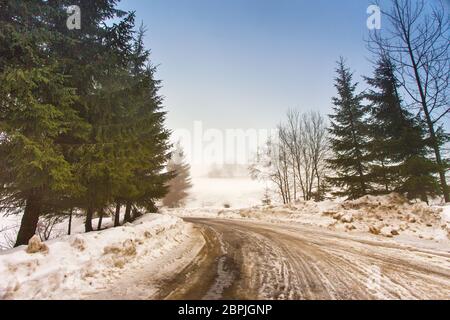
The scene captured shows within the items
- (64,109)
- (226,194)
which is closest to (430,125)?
(64,109)

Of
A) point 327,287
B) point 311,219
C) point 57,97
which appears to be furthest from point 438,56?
point 57,97

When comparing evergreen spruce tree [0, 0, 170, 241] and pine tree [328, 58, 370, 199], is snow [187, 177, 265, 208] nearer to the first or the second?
pine tree [328, 58, 370, 199]

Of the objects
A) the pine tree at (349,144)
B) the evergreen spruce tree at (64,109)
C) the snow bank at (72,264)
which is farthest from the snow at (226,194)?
the snow bank at (72,264)

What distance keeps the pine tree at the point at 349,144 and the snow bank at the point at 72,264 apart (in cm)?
1619

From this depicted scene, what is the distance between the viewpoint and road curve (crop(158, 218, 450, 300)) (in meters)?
3.98

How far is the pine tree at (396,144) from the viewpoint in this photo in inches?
550

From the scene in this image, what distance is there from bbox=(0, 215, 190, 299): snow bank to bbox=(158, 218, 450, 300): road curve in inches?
53.4

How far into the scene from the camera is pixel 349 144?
1916 cm

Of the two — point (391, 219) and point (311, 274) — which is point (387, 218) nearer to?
point (391, 219)

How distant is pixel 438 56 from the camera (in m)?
12.9

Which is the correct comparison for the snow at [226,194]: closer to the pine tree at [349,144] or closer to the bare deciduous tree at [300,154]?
the bare deciduous tree at [300,154]

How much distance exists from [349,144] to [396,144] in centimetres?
418

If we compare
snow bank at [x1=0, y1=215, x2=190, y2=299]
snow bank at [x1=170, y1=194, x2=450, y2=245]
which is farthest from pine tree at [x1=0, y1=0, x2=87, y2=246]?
snow bank at [x1=170, y1=194, x2=450, y2=245]
